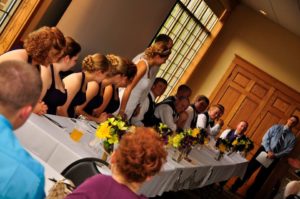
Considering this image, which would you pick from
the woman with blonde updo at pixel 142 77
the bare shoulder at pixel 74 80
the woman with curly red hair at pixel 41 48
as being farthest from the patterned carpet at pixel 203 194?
the woman with curly red hair at pixel 41 48

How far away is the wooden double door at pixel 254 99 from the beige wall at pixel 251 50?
171mm

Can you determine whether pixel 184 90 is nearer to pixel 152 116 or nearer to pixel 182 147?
pixel 152 116

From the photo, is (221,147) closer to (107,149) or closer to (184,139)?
(184,139)

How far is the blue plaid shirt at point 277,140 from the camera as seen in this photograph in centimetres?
989

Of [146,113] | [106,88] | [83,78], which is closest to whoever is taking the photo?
[83,78]

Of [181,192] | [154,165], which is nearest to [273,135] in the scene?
[181,192]

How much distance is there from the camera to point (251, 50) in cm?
1121

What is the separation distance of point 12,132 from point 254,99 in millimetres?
10010

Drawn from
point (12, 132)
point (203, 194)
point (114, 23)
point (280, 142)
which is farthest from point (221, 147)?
point (12, 132)

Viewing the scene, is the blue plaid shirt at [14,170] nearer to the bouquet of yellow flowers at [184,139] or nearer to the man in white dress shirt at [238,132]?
the bouquet of yellow flowers at [184,139]

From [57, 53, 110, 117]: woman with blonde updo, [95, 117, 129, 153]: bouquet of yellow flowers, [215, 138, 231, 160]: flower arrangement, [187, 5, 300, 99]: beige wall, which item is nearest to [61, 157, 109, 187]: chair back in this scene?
[95, 117, 129, 153]: bouquet of yellow flowers

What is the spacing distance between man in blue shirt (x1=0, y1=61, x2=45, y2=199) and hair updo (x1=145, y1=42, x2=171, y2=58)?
351cm

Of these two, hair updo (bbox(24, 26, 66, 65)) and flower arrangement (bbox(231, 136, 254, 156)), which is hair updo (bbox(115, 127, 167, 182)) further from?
flower arrangement (bbox(231, 136, 254, 156))

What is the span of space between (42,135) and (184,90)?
3.49 meters
